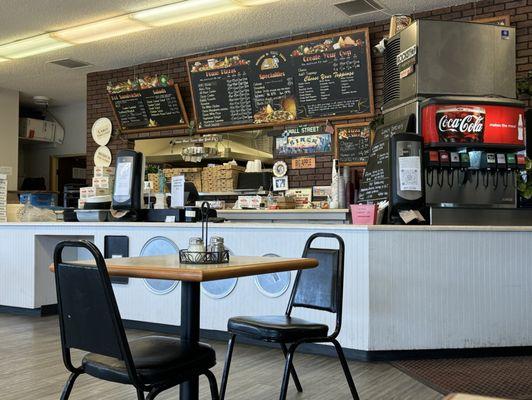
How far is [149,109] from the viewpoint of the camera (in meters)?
7.69

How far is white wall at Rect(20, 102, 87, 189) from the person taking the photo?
10.3 meters

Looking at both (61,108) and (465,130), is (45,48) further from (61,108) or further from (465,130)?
(465,130)

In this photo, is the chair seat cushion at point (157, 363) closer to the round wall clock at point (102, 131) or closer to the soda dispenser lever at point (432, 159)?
the soda dispenser lever at point (432, 159)

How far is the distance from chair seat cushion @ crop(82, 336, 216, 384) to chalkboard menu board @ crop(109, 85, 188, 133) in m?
5.67

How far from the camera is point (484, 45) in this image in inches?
185

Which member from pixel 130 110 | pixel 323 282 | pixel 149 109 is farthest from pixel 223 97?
pixel 323 282

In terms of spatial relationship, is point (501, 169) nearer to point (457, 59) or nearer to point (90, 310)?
point (457, 59)

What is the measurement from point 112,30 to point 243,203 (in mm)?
2441

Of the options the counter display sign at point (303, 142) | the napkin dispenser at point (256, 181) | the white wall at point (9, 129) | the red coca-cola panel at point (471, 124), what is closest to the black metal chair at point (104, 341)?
the red coca-cola panel at point (471, 124)

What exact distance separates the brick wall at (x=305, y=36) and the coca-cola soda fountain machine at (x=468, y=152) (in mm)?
1205

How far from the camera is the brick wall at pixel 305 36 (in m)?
5.44

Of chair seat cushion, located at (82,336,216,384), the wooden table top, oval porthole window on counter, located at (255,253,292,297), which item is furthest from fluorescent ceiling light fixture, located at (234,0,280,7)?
chair seat cushion, located at (82,336,216,384)

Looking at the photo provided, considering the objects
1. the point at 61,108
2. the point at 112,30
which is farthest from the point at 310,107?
the point at 61,108

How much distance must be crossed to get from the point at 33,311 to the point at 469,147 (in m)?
4.08
